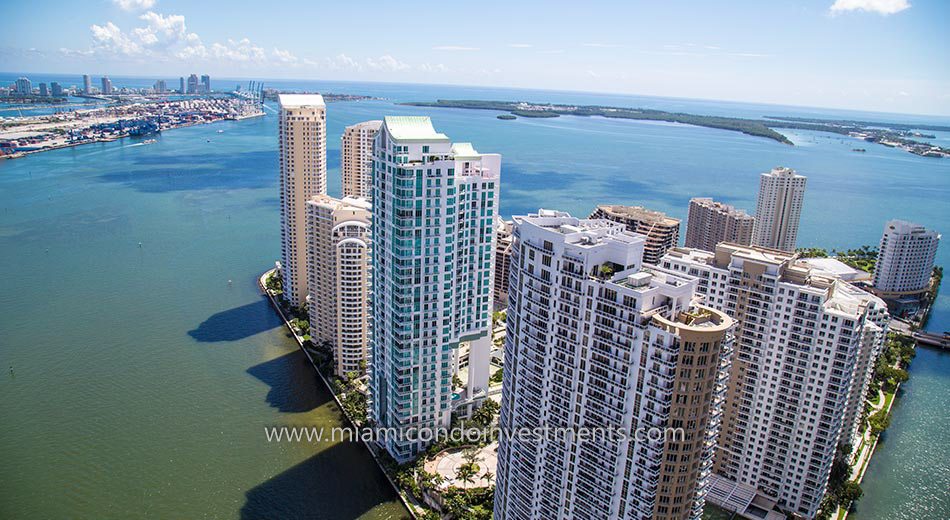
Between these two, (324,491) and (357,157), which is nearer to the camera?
(324,491)

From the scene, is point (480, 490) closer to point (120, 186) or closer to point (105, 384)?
point (105, 384)

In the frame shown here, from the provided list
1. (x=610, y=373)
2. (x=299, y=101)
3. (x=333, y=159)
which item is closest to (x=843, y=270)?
(x=299, y=101)

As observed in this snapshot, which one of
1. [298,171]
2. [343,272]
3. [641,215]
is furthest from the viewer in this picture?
[641,215]

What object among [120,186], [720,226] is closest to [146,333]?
[720,226]

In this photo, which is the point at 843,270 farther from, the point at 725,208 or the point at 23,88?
the point at 23,88

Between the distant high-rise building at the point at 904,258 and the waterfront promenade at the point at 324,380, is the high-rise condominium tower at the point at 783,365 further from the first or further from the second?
the distant high-rise building at the point at 904,258

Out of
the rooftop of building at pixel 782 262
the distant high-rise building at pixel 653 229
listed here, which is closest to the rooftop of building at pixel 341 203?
the rooftop of building at pixel 782 262
